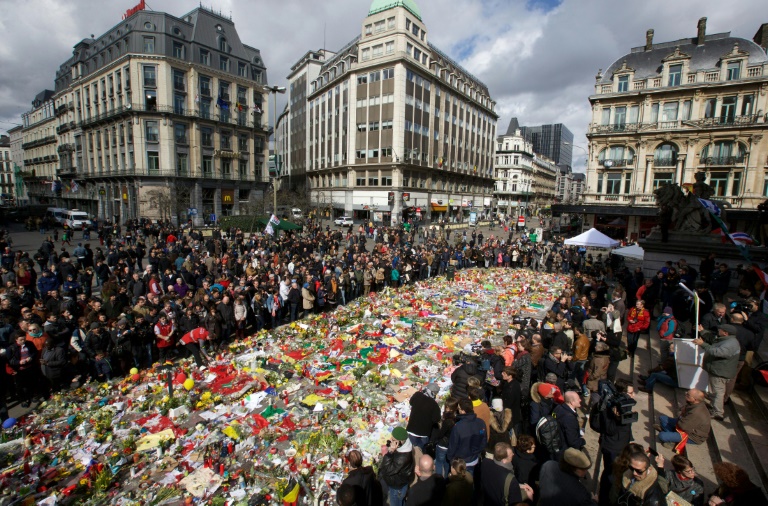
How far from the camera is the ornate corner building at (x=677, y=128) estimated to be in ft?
110

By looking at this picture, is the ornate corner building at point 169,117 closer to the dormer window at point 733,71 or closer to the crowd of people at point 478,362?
the crowd of people at point 478,362

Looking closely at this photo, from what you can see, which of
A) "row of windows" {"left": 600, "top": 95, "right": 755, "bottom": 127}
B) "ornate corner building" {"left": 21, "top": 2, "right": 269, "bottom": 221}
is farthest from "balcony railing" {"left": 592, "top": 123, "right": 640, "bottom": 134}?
"ornate corner building" {"left": 21, "top": 2, "right": 269, "bottom": 221}

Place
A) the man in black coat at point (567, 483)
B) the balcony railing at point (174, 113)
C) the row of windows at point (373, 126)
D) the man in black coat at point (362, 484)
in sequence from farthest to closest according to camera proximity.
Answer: the row of windows at point (373, 126)
the balcony railing at point (174, 113)
the man in black coat at point (362, 484)
the man in black coat at point (567, 483)

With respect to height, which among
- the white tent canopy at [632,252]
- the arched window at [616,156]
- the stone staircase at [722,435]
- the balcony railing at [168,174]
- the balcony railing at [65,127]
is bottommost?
the stone staircase at [722,435]

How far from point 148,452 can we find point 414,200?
5320cm

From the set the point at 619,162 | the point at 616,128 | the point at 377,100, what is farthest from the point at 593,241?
the point at 377,100

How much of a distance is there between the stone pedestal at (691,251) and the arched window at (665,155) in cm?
2795

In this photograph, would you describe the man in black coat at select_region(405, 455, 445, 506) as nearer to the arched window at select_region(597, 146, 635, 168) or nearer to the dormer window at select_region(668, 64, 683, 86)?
the arched window at select_region(597, 146, 635, 168)

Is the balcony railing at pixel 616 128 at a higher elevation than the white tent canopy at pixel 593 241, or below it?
higher

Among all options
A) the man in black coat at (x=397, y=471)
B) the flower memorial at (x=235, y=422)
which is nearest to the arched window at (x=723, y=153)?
the flower memorial at (x=235, y=422)

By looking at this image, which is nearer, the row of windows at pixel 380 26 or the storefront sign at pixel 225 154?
the storefront sign at pixel 225 154

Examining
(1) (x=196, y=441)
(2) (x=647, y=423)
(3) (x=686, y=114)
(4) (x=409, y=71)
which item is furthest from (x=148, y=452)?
(4) (x=409, y=71)

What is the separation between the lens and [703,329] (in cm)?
783

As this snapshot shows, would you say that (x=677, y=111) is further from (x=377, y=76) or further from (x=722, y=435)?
(x=722, y=435)
